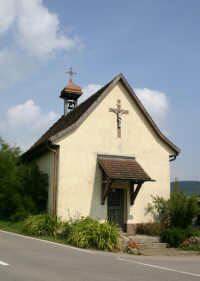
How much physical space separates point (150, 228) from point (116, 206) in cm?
202

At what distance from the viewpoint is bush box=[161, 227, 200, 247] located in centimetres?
1472

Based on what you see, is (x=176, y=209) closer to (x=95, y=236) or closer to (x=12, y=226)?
(x=95, y=236)

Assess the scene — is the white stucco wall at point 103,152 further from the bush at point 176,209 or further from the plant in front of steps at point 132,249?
the plant in front of steps at point 132,249

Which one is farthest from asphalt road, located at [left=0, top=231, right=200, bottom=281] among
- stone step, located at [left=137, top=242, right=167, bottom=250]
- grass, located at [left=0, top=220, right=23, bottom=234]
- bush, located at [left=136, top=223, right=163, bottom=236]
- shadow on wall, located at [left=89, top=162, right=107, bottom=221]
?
bush, located at [left=136, top=223, right=163, bottom=236]

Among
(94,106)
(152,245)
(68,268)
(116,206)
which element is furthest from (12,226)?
(68,268)

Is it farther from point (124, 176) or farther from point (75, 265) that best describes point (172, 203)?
point (75, 265)

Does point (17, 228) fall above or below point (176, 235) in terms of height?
above

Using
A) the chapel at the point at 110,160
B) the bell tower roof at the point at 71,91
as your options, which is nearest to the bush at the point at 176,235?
the chapel at the point at 110,160

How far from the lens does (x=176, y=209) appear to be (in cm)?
1639

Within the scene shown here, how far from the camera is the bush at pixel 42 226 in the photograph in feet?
44.7

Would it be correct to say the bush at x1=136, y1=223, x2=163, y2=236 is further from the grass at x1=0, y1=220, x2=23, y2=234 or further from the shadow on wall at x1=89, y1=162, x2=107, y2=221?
the grass at x1=0, y1=220, x2=23, y2=234

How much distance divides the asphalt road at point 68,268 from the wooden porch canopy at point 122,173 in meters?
4.79

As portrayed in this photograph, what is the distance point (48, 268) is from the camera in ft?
25.1

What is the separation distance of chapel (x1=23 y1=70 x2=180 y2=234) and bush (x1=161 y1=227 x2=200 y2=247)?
194 cm
